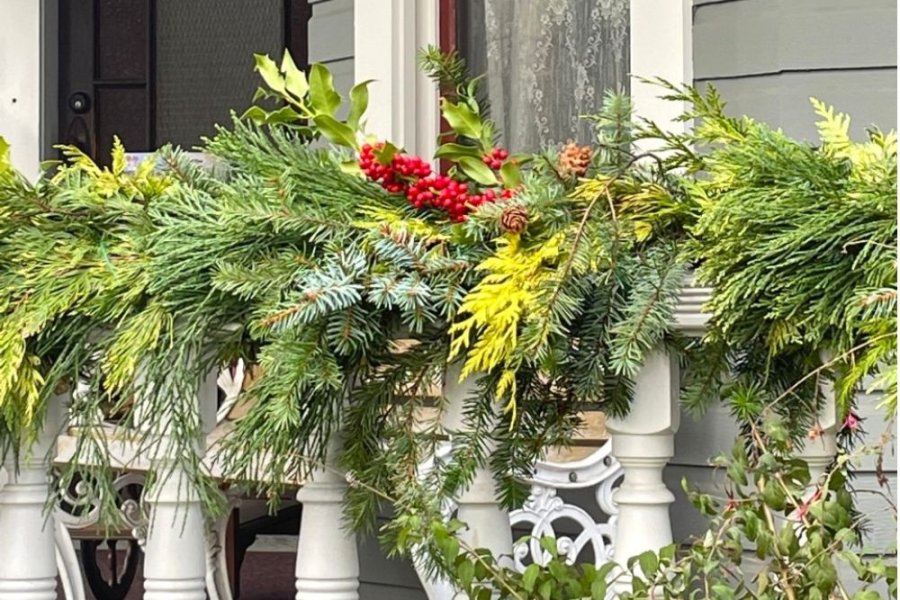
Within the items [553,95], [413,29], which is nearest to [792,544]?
[553,95]

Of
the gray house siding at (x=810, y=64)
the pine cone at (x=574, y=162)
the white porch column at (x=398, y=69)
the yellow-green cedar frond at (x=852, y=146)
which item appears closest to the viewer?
the yellow-green cedar frond at (x=852, y=146)

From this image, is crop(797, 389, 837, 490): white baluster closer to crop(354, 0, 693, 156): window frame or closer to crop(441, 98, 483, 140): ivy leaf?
crop(441, 98, 483, 140): ivy leaf

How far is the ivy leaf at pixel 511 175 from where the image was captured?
1.54m

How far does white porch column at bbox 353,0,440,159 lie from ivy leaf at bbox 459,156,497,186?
1946 millimetres

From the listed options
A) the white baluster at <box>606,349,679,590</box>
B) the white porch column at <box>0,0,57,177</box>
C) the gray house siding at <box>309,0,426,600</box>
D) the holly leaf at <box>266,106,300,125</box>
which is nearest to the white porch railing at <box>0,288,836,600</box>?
the white baluster at <box>606,349,679,590</box>

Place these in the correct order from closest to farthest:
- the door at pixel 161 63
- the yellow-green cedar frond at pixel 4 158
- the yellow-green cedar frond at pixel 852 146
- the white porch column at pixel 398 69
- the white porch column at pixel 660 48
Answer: the yellow-green cedar frond at pixel 852 146
the yellow-green cedar frond at pixel 4 158
the white porch column at pixel 660 48
the white porch column at pixel 398 69
the door at pixel 161 63

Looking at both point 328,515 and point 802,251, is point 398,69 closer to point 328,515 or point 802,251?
point 328,515

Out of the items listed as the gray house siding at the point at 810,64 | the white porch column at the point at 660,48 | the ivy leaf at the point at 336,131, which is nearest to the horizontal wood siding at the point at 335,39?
the white porch column at the point at 660,48

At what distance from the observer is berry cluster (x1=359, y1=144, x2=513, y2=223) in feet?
4.95

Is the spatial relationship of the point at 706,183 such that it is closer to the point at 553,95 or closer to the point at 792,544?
the point at 792,544

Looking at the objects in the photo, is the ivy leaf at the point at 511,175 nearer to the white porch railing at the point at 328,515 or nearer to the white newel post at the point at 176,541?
the white porch railing at the point at 328,515

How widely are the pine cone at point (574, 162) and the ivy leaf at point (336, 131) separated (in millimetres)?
270

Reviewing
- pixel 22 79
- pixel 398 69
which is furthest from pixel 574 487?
pixel 22 79

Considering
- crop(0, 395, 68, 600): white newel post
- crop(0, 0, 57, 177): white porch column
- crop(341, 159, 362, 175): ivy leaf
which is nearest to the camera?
crop(341, 159, 362, 175): ivy leaf
